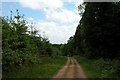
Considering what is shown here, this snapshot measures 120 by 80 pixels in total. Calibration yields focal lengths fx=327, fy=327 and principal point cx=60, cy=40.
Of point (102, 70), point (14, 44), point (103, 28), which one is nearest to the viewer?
point (14, 44)

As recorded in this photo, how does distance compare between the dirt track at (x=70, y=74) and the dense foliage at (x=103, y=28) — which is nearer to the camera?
the dirt track at (x=70, y=74)

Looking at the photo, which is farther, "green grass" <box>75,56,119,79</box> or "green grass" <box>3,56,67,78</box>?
"green grass" <box>75,56,119,79</box>

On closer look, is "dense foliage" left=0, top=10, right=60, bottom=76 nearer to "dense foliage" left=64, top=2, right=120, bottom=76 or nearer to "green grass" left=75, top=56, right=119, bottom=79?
"green grass" left=75, top=56, right=119, bottom=79

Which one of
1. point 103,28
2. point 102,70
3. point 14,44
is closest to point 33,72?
point 14,44

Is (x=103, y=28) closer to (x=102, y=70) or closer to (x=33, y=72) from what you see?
(x=102, y=70)

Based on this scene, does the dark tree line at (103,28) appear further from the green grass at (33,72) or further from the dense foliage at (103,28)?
the green grass at (33,72)

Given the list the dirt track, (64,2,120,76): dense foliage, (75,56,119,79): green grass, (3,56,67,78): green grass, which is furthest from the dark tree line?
(3,56,67,78): green grass

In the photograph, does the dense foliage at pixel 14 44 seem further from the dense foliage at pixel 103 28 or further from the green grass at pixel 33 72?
the dense foliage at pixel 103 28

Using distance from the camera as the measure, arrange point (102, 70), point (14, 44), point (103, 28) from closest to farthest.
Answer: point (14, 44) → point (102, 70) → point (103, 28)

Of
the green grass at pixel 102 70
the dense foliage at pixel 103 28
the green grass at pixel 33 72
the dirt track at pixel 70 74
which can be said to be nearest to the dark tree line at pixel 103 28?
the dense foliage at pixel 103 28

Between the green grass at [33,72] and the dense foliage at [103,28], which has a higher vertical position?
the dense foliage at [103,28]

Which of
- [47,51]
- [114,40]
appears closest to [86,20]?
[114,40]

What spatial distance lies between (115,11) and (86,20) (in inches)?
234

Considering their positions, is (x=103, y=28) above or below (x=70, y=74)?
above
